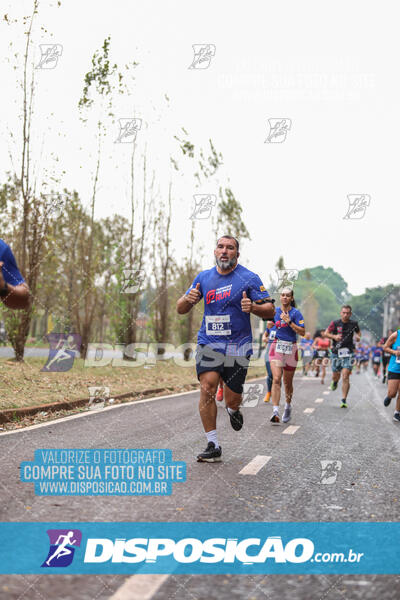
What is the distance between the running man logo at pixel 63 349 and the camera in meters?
18.5

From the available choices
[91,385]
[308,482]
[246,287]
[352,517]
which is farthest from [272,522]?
[91,385]

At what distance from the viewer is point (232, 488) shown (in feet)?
17.7

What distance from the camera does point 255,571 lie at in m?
3.56

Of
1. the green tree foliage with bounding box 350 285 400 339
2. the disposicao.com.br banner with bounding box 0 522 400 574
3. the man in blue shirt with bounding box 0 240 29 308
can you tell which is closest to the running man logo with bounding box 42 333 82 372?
the man in blue shirt with bounding box 0 240 29 308

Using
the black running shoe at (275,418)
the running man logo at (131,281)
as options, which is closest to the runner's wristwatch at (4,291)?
the black running shoe at (275,418)

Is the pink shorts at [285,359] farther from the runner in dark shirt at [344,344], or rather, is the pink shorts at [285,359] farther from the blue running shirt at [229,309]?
the blue running shirt at [229,309]

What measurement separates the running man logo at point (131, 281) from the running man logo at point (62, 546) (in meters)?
18.5

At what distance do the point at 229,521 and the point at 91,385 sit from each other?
10014mm

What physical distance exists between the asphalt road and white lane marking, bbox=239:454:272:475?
8 centimetres

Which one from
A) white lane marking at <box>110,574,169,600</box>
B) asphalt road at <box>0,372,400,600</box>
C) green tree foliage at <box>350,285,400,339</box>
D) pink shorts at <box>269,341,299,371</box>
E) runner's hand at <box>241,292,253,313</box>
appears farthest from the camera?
green tree foliage at <box>350,285,400,339</box>

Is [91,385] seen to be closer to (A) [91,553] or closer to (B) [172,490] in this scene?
(B) [172,490]

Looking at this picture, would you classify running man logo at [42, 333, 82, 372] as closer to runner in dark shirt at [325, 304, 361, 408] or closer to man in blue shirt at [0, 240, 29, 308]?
runner in dark shirt at [325, 304, 361, 408]

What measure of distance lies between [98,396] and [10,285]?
866 centimetres

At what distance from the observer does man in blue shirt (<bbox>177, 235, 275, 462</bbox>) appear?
6469 millimetres
